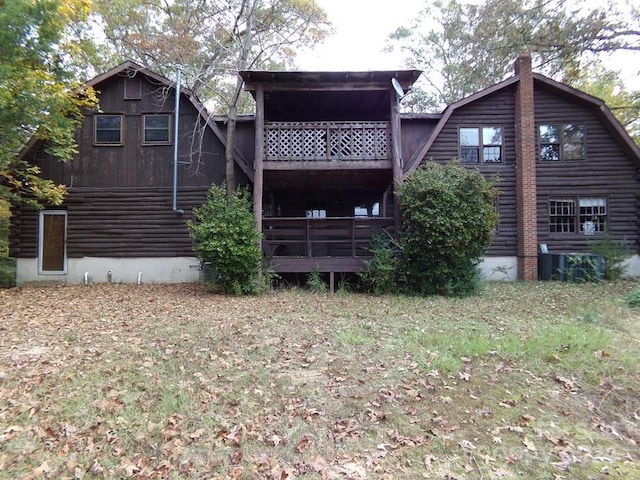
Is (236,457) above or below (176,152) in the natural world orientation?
below

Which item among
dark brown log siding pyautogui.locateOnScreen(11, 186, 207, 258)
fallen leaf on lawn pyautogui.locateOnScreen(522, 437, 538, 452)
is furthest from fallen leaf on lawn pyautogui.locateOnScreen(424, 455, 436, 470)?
dark brown log siding pyautogui.locateOnScreen(11, 186, 207, 258)

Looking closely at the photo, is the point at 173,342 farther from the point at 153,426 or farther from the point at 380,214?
the point at 380,214

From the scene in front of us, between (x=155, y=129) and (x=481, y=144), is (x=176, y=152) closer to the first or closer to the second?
(x=155, y=129)

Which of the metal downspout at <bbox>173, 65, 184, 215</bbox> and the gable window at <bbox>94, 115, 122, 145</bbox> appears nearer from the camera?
the metal downspout at <bbox>173, 65, 184, 215</bbox>

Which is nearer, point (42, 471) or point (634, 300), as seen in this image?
point (42, 471)

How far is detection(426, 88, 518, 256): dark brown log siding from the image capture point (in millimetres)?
14461

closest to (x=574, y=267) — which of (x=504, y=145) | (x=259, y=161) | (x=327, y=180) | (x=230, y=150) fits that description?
(x=504, y=145)

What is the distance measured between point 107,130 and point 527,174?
14.9 metres

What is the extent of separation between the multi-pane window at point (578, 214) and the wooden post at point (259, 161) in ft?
34.8

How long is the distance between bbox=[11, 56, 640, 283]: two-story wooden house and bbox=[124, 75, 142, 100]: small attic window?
0.12 ft

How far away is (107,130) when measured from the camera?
46.2ft

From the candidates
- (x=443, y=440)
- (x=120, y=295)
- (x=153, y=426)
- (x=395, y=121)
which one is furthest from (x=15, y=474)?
(x=395, y=121)

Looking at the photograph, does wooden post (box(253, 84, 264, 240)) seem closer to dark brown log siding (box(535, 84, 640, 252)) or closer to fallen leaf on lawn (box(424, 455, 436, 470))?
fallen leaf on lawn (box(424, 455, 436, 470))

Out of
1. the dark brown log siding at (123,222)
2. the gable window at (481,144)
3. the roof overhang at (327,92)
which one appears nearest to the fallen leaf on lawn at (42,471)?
the roof overhang at (327,92)
